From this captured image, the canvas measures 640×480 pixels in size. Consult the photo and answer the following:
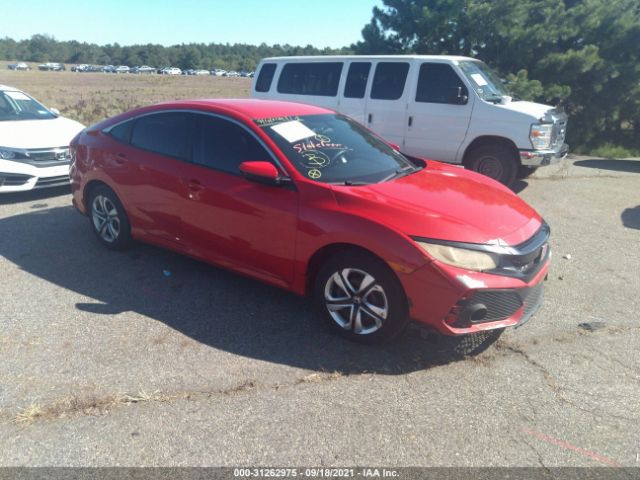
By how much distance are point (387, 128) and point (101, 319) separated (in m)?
6.12

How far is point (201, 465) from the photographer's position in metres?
2.59

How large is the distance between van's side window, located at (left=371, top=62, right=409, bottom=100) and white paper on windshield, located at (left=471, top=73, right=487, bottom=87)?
110 cm

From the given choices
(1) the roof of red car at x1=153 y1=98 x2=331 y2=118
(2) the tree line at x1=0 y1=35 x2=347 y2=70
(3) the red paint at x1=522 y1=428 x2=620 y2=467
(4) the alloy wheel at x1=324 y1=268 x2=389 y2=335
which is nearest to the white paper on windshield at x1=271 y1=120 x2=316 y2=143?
(1) the roof of red car at x1=153 y1=98 x2=331 y2=118

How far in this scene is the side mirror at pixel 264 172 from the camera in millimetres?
3771

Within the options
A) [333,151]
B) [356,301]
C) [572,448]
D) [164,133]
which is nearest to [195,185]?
[164,133]

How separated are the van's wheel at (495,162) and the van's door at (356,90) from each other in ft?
6.60

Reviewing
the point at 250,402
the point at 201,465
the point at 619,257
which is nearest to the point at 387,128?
the point at 619,257

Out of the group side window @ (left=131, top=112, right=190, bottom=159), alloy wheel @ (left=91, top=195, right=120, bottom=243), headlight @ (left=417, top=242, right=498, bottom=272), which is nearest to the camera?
headlight @ (left=417, top=242, right=498, bottom=272)

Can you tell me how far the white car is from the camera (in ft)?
23.3

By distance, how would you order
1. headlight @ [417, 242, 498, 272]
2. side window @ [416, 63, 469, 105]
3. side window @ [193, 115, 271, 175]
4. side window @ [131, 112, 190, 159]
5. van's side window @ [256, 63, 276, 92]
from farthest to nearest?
van's side window @ [256, 63, 276, 92]
side window @ [416, 63, 469, 105]
side window @ [131, 112, 190, 159]
side window @ [193, 115, 271, 175]
headlight @ [417, 242, 498, 272]

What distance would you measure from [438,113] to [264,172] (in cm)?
528

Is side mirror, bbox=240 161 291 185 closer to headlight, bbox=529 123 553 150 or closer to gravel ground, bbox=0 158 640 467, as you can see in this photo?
gravel ground, bbox=0 158 640 467

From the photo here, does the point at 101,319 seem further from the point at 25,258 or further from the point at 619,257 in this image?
the point at 619,257

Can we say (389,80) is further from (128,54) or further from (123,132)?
(128,54)
